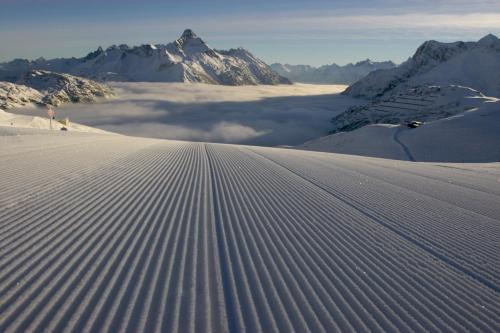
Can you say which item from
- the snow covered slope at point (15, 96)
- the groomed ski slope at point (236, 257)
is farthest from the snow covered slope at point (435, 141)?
the snow covered slope at point (15, 96)

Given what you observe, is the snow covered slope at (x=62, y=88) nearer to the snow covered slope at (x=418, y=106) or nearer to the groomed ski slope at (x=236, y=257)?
the snow covered slope at (x=418, y=106)

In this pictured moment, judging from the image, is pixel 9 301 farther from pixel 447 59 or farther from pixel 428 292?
pixel 447 59

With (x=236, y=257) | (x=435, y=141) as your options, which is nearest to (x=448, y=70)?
(x=435, y=141)

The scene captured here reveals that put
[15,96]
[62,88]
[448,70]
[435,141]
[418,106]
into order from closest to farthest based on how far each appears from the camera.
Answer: [435,141] → [418,106] → [15,96] → [448,70] → [62,88]

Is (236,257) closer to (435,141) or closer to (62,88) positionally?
(435,141)

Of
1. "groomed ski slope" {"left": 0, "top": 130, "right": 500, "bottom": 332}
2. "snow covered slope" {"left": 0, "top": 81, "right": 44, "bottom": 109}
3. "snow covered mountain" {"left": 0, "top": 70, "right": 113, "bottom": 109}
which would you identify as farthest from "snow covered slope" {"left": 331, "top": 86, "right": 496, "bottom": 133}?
"snow covered mountain" {"left": 0, "top": 70, "right": 113, "bottom": 109}

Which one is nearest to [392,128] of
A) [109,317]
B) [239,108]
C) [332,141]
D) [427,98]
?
[332,141]
